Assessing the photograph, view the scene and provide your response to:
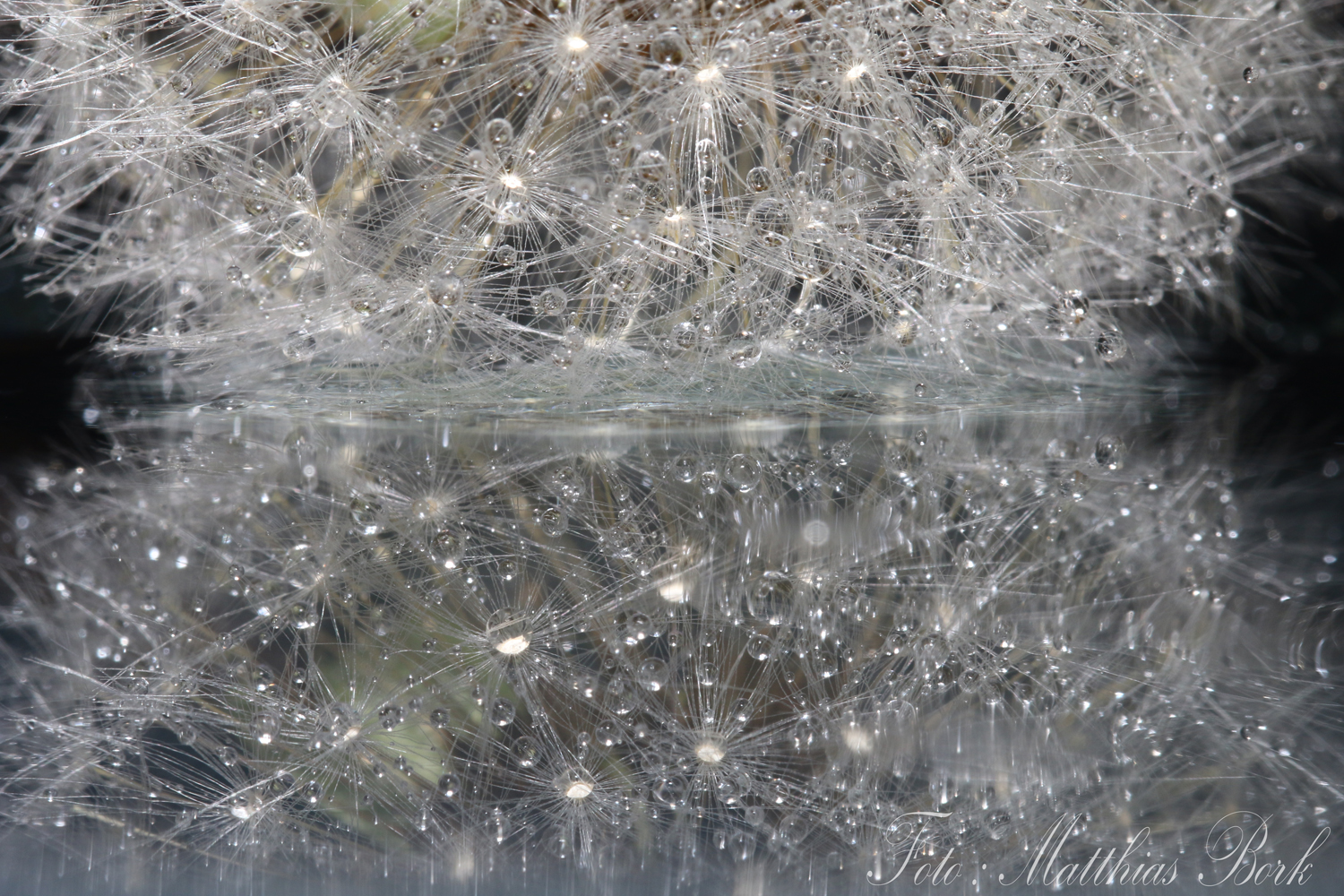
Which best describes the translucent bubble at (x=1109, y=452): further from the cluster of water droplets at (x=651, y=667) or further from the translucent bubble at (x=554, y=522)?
the translucent bubble at (x=554, y=522)

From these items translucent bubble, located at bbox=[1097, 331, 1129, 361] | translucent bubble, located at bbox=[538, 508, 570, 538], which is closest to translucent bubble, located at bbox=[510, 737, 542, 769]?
translucent bubble, located at bbox=[538, 508, 570, 538]

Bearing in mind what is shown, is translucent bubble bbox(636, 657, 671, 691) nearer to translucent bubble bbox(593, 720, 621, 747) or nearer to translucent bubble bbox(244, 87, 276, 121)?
translucent bubble bbox(593, 720, 621, 747)

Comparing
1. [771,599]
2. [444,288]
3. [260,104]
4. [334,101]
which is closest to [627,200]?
[444,288]

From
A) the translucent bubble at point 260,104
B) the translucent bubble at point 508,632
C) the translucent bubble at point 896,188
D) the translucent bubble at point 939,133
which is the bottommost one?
the translucent bubble at point 508,632

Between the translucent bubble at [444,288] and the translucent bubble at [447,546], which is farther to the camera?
the translucent bubble at [444,288]

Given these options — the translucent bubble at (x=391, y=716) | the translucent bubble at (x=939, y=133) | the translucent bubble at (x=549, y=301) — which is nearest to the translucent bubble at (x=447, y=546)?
the translucent bubble at (x=391, y=716)

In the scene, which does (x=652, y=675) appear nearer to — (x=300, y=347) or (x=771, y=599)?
(x=771, y=599)
